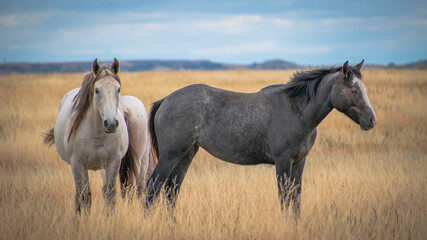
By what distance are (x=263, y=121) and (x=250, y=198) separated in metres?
1.20

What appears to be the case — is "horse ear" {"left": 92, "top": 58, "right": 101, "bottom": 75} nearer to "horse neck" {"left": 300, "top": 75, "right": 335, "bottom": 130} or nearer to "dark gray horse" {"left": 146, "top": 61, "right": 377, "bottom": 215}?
"dark gray horse" {"left": 146, "top": 61, "right": 377, "bottom": 215}

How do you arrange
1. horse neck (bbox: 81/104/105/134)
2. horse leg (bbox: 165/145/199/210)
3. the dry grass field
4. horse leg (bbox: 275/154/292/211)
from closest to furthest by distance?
the dry grass field → horse leg (bbox: 275/154/292/211) → horse neck (bbox: 81/104/105/134) → horse leg (bbox: 165/145/199/210)

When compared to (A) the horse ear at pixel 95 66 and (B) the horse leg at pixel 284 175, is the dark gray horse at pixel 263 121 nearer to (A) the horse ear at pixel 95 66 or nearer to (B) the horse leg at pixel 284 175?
(B) the horse leg at pixel 284 175

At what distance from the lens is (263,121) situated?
4.80 m

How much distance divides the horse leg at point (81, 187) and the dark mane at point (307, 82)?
8.78ft

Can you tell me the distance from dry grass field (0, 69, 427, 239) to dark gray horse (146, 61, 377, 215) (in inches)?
19.1

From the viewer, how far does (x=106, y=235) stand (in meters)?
3.97

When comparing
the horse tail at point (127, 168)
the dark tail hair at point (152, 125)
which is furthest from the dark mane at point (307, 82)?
the horse tail at point (127, 168)

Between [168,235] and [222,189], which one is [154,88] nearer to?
[222,189]

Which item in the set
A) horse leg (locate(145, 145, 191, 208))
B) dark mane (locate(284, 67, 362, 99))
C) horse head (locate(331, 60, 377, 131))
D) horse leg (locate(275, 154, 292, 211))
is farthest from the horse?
horse head (locate(331, 60, 377, 131))

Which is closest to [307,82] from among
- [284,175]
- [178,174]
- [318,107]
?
[318,107]

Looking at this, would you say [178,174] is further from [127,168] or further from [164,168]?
[127,168]

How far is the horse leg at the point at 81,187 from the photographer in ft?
15.5

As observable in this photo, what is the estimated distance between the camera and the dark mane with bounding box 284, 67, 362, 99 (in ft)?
15.6
